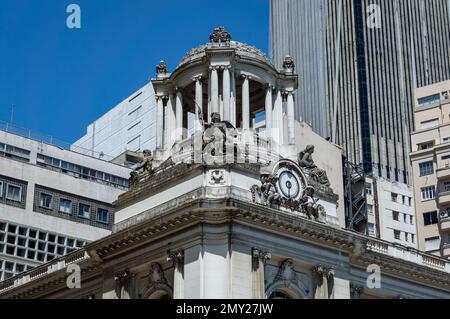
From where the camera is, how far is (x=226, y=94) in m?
55.6

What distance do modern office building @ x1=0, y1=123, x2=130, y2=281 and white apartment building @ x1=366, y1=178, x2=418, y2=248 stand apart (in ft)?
174

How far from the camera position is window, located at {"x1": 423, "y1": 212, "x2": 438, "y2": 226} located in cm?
10844

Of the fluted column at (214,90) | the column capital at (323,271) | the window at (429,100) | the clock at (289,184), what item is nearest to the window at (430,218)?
the window at (429,100)

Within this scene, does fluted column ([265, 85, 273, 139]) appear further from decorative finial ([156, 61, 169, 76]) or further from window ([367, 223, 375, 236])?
window ([367, 223, 375, 236])

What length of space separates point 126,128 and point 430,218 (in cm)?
4167

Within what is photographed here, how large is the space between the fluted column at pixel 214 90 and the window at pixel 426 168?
60.8m

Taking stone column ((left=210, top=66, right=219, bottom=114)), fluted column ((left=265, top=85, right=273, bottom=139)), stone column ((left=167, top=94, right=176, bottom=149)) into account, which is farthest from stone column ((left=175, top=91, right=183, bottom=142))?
fluted column ((left=265, top=85, right=273, bottom=139))

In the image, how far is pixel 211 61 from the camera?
184ft

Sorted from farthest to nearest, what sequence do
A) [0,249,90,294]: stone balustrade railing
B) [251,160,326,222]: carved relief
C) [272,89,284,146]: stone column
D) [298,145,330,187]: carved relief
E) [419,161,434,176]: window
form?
[419,161,434,176]: window → [0,249,90,294]: stone balustrade railing → [272,89,284,146]: stone column → [298,145,330,187]: carved relief → [251,160,326,222]: carved relief

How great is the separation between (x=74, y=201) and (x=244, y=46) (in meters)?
31.5

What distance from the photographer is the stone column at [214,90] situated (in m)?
55.5

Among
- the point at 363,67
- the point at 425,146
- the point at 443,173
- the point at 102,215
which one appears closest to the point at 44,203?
the point at 102,215

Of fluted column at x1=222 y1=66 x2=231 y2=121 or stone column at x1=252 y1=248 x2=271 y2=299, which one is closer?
stone column at x1=252 y1=248 x2=271 y2=299

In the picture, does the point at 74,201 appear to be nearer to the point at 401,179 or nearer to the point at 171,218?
the point at 171,218
